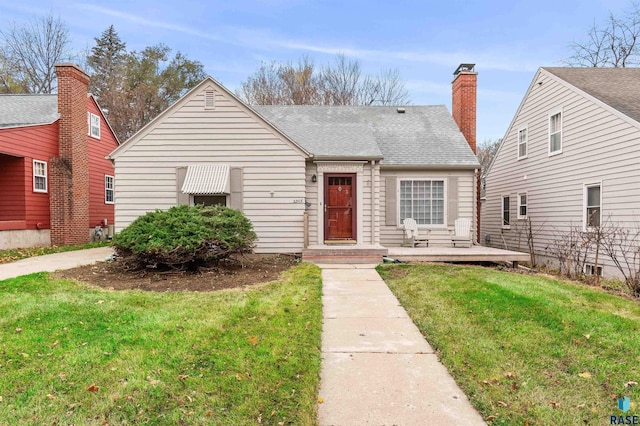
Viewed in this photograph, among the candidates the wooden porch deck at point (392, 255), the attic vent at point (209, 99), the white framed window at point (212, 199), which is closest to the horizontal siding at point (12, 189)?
the white framed window at point (212, 199)

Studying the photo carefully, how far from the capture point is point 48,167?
13.7 m

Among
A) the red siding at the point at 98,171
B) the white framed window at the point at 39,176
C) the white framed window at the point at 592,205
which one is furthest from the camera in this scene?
the red siding at the point at 98,171

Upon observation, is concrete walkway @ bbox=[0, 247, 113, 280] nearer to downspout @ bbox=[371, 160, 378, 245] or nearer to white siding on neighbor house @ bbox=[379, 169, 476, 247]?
downspout @ bbox=[371, 160, 378, 245]

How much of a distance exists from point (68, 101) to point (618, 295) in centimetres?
1689

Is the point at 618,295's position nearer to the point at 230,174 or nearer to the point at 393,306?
the point at 393,306

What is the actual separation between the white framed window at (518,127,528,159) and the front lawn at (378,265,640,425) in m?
8.41

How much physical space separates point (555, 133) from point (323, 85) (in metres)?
16.5

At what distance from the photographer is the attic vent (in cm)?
955

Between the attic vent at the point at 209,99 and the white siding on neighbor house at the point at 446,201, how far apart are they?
5353mm

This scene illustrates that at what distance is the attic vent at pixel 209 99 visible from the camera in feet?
31.3

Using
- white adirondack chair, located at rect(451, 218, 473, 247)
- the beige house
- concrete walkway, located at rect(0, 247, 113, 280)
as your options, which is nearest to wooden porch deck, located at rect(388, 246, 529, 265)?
the beige house

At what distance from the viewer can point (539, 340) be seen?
3.81 meters

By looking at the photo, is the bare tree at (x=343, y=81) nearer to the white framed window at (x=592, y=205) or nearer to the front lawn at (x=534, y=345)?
the white framed window at (x=592, y=205)

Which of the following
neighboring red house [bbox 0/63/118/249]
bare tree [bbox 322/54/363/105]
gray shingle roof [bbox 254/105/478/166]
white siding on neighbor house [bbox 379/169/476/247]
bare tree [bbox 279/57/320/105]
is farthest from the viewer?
bare tree [bbox 322/54/363/105]
